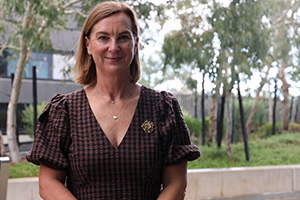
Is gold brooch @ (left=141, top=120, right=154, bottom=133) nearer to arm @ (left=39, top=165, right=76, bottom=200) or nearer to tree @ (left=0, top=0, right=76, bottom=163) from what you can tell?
arm @ (left=39, top=165, right=76, bottom=200)

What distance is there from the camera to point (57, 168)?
6.28ft

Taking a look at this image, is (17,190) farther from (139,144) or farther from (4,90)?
(4,90)

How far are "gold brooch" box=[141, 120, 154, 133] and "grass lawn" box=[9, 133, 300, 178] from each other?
Answer: 445 centimetres

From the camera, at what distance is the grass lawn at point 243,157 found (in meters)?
6.37

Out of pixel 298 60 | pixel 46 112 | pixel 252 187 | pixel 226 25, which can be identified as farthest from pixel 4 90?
pixel 46 112

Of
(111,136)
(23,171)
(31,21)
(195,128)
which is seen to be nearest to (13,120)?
(23,171)

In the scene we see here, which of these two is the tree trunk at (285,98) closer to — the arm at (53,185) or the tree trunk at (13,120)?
the tree trunk at (13,120)

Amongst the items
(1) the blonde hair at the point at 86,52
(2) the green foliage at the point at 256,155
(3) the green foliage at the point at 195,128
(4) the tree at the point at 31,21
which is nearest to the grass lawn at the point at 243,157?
(2) the green foliage at the point at 256,155

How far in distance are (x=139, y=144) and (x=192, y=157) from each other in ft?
0.94

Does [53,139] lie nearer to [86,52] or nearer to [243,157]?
[86,52]

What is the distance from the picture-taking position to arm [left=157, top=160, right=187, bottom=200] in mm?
1933

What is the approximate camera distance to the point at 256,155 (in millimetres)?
8766

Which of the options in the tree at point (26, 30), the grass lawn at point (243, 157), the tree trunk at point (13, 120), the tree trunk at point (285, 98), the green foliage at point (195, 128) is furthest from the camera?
the tree trunk at point (285, 98)

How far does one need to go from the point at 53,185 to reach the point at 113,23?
0.83 meters
